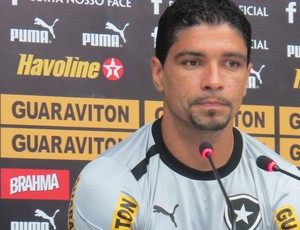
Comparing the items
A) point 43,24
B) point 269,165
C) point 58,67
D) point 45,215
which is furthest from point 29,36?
point 269,165

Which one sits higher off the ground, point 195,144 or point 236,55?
point 236,55

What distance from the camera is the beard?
9.44ft

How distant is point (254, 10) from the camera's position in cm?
450

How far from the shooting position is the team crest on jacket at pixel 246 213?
300cm

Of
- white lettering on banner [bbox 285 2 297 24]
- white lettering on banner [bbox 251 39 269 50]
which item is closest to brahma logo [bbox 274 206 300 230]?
white lettering on banner [bbox 251 39 269 50]

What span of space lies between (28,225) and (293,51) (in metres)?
1.54

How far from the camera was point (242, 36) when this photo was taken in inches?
118

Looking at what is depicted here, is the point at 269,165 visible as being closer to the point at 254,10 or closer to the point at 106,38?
the point at 106,38

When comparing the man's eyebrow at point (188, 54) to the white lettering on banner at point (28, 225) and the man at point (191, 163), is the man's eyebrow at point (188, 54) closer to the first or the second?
the man at point (191, 163)

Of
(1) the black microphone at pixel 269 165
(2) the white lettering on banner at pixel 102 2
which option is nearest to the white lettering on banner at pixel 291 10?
(2) the white lettering on banner at pixel 102 2

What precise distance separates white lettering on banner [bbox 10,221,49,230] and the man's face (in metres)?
1.38

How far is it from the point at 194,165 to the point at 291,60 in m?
1.62

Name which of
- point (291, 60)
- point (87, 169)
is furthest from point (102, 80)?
Answer: point (87, 169)

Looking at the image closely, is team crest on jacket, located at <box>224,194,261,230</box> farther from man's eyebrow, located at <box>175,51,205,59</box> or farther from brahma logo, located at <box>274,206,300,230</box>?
man's eyebrow, located at <box>175,51,205,59</box>
